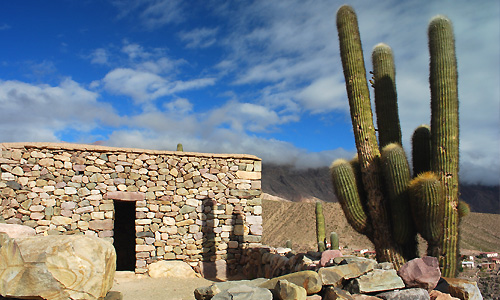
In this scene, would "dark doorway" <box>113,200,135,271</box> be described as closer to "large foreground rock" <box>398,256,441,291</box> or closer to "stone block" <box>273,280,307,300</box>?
"stone block" <box>273,280,307,300</box>

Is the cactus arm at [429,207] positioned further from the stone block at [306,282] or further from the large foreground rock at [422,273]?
the stone block at [306,282]

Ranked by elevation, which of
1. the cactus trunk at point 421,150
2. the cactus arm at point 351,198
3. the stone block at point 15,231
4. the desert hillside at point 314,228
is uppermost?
the cactus trunk at point 421,150

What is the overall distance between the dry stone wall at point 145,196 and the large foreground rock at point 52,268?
4087 mm

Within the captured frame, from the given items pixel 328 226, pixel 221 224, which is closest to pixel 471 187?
pixel 328 226

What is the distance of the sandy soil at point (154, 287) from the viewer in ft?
25.8

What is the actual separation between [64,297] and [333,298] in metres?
3.43

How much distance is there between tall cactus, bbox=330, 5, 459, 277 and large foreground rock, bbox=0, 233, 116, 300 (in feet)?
14.7

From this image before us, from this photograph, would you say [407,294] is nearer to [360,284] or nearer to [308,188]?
[360,284]

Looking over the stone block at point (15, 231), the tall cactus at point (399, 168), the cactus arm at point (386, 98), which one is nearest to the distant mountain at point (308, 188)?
the cactus arm at point (386, 98)

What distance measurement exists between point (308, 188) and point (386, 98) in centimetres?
5527

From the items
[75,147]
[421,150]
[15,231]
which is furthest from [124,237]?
[421,150]

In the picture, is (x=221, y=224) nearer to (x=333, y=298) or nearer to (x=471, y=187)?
(x=333, y=298)

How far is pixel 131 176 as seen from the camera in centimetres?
980

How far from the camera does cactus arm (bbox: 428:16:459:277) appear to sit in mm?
6824
